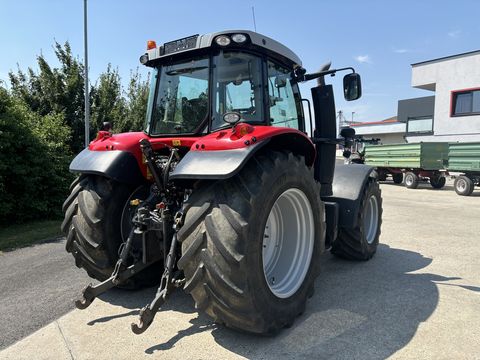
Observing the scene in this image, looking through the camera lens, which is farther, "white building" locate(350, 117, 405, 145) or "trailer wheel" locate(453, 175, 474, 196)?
"white building" locate(350, 117, 405, 145)

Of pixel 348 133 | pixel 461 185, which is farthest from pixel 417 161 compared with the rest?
pixel 348 133

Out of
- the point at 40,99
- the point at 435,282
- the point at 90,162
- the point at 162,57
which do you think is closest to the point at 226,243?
the point at 90,162

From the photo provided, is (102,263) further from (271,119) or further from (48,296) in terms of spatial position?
(271,119)

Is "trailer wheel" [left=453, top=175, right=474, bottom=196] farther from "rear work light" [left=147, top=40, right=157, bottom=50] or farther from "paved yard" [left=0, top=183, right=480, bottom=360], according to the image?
"rear work light" [left=147, top=40, right=157, bottom=50]

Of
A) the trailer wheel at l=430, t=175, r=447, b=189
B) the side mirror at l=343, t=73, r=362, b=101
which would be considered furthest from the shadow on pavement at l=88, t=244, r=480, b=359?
the trailer wheel at l=430, t=175, r=447, b=189

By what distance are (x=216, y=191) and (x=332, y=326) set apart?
1501mm

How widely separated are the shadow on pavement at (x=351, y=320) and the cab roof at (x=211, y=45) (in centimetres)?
236

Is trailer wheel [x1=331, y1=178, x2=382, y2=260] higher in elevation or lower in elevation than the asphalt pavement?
higher

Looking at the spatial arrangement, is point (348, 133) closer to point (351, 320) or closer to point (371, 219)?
point (371, 219)

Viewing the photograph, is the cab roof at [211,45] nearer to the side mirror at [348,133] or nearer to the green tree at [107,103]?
the side mirror at [348,133]

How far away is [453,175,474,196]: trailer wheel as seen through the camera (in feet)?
45.6

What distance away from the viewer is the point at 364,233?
190 inches

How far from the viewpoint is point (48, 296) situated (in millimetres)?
3791

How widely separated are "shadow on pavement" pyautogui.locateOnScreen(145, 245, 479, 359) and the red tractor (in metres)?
0.18
